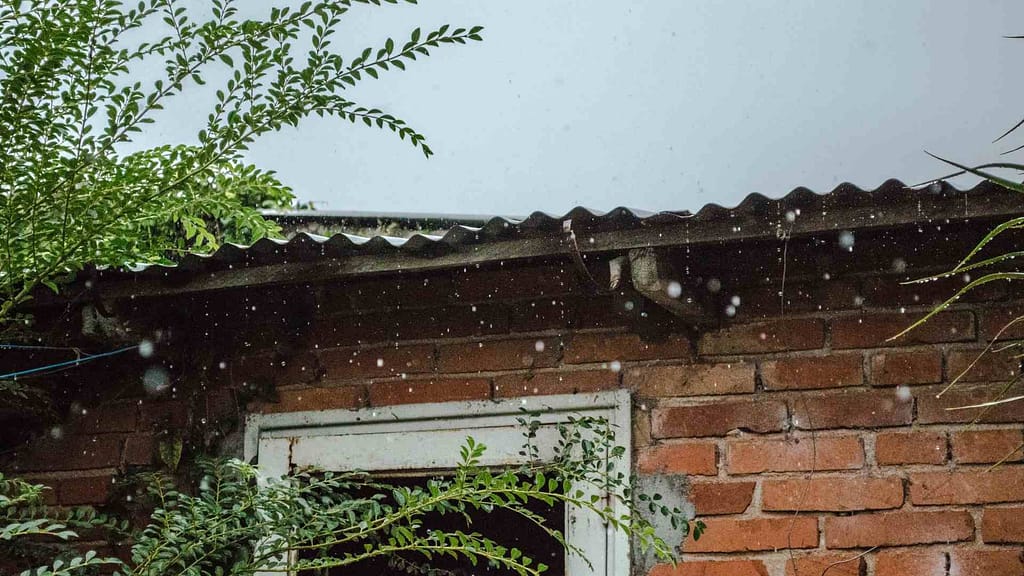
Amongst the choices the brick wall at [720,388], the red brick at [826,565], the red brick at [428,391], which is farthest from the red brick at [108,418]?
the red brick at [826,565]

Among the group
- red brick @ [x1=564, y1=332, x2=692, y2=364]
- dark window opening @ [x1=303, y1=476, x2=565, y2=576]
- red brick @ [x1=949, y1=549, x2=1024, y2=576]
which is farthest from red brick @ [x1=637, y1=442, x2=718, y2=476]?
dark window opening @ [x1=303, y1=476, x2=565, y2=576]

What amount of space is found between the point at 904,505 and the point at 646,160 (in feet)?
93.3

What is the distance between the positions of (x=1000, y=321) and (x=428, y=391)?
154cm

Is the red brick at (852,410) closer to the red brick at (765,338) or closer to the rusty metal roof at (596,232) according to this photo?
the red brick at (765,338)

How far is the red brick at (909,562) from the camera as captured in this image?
2.54 m

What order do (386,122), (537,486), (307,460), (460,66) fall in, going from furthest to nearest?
1. (460,66)
2. (307,460)
3. (386,122)
4. (537,486)

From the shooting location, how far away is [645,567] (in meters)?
2.75

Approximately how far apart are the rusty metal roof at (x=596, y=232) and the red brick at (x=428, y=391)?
465 millimetres

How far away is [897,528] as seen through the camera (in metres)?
2.58

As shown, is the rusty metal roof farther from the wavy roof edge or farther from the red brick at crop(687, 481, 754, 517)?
the red brick at crop(687, 481, 754, 517)

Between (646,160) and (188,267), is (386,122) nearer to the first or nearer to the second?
(188,267)

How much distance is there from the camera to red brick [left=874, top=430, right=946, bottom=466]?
2607 millimetres

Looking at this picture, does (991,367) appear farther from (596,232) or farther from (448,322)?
(448,322)

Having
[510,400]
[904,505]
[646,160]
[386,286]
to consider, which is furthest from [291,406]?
[646,160]
